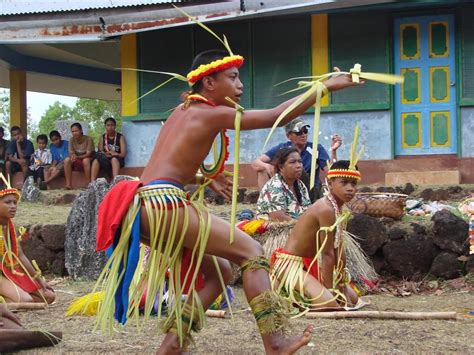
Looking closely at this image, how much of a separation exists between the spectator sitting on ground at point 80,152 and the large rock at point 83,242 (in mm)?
3523

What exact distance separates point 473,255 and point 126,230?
4.33 meters

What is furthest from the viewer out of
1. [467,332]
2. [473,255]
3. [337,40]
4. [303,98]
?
[337,40]

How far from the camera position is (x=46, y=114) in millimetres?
53844

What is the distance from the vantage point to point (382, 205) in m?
7.78

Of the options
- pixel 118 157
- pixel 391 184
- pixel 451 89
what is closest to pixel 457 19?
pixel 451 89

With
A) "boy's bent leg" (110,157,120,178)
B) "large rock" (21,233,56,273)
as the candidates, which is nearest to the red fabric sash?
"large rock" (21,233,56,273)

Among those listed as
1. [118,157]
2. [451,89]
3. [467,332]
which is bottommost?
[467,332]

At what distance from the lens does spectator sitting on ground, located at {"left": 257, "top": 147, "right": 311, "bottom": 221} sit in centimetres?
728

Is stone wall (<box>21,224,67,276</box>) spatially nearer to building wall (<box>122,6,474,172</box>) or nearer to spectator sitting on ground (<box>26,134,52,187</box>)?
building wall (<box>122,6,474,172</box>)

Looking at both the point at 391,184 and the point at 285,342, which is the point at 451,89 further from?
the point at 285,342

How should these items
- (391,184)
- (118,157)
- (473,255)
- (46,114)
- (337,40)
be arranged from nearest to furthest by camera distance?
1. (473,255)
2. (391,184)
3. (337,40)
4. (118,157)
5. (46,114)

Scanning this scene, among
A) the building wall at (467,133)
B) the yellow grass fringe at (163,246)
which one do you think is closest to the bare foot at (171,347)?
the yellow grass fringe at (163,246)

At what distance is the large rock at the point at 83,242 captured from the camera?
8.31 m

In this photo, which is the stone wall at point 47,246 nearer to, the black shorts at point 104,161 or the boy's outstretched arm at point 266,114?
the black shorts at point 104,161
